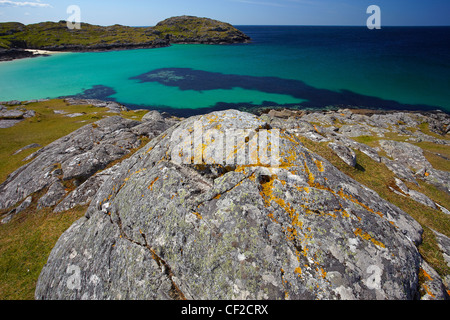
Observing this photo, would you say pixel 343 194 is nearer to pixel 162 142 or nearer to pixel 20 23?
pixel 162 142

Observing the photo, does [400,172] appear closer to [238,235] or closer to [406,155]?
[406,155]

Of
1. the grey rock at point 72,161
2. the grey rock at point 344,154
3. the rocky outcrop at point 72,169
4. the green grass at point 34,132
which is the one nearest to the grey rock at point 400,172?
the grey rock at point 344,154

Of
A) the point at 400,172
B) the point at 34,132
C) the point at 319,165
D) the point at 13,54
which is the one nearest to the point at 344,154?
the point at 400,172

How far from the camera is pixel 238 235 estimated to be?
714 cm

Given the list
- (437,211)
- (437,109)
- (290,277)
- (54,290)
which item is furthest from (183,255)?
(437,109)

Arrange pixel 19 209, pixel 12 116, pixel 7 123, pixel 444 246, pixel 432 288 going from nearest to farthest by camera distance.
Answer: pixel 432 288 < pixel 444 246 < pixel 19 209 < pixel 7 123 < pixel 12 116

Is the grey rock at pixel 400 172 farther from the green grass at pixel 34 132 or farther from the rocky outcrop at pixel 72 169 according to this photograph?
the green grass at pixel 34 132

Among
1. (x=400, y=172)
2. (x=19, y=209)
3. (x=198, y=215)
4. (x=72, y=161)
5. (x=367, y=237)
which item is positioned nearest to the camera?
(x=367, y=237)

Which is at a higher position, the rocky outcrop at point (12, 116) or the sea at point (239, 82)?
the sea at point (239, 82)

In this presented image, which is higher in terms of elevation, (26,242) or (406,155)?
(406,155)

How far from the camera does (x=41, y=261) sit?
13.8 meters

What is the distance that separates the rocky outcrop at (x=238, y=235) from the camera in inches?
251

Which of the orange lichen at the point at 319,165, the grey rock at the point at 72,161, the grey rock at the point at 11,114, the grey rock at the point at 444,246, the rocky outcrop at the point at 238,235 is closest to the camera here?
the rocky outcrop at the point at 238,235

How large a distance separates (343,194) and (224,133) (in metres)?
6.14
